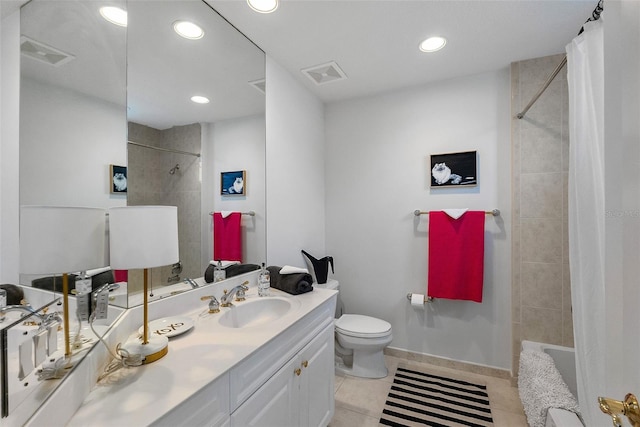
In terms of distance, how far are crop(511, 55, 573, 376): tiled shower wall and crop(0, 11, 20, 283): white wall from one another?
8.56 ft

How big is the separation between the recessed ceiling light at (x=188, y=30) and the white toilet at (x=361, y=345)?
1.99m

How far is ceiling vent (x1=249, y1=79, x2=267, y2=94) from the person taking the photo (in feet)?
6.28

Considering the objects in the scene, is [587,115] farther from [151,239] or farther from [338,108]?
[338,108]

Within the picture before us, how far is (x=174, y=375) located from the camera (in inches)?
33.6

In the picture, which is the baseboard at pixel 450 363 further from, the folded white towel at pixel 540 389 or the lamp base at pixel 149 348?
the lamp base at pixel 149 348

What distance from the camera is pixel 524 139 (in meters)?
2.08

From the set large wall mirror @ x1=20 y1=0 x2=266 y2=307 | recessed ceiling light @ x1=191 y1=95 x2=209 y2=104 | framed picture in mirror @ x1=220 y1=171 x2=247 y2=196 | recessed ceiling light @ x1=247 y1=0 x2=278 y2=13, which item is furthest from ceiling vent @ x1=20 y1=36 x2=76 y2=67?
recessed ceiling light @ x1=247 y1=0 x2=278 y2=13

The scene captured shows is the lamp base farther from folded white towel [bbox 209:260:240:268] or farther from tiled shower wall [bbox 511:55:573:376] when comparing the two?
tiled shower wall [bbox 511:55:573:376]

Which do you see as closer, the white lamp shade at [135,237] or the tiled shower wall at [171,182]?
the white lamp shade at [135,237]

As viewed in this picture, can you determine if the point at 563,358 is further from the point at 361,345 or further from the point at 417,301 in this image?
the point at 361,345

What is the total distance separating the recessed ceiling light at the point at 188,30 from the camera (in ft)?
4.74

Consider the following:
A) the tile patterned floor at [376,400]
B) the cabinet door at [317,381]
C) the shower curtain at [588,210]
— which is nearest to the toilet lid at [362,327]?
the tile patterned floor at [376,400]

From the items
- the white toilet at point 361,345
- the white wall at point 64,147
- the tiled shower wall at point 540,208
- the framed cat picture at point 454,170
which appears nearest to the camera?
the white wall at point 64,147

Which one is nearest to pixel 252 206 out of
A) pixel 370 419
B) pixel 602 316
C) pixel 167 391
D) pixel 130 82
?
pixel 130 82
